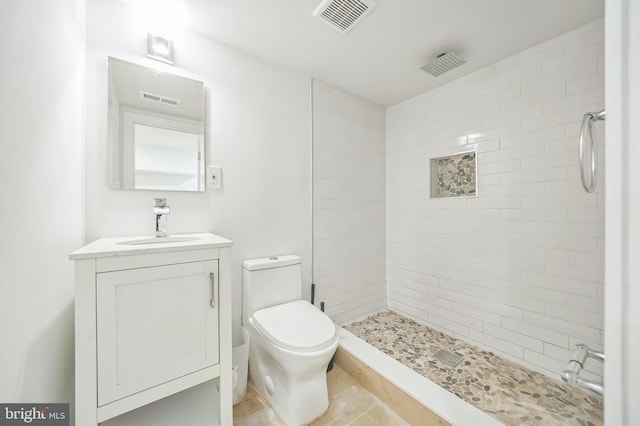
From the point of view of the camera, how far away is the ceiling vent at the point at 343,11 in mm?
1332

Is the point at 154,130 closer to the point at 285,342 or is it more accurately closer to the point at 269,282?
the point at 269,282

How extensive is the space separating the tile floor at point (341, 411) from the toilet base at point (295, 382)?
1.9 inches

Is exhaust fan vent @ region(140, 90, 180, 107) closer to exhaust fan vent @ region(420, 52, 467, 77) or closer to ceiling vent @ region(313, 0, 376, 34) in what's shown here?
ceiling vent @ region(313, 0, 376, 34)

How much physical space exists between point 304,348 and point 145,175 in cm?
130

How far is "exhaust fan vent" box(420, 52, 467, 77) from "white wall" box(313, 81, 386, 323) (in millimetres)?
687

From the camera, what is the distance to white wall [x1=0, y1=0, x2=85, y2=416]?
0.66 metres

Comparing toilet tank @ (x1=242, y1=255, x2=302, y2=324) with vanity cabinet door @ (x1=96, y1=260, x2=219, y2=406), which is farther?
toilet tank @ (x1=242, y1=255, x2=302, y2=324)

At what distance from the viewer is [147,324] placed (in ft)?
3.21

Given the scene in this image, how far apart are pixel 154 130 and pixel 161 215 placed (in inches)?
20.7

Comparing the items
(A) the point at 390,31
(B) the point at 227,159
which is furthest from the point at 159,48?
(A) the point at 390,31
